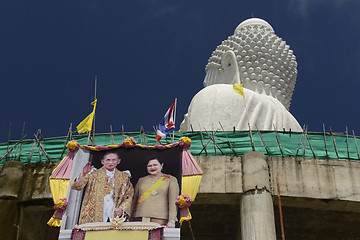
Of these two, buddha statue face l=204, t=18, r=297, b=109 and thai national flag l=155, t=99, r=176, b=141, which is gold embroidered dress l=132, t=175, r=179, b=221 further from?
buddha statue face l=204, t=18, r=297, b=109

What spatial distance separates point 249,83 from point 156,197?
11147mm

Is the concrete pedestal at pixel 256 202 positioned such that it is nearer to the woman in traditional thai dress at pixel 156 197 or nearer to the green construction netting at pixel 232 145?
the green construction netting at pixel 232 145

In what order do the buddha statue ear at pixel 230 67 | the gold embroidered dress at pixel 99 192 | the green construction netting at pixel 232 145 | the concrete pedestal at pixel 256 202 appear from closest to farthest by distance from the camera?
the gold embroidered dress at pixel 99 192 < the concrete pedestal at pixel 256 202 < the green construction netting at pixel 232 145 < the buddha statue ear at pixel 230 67

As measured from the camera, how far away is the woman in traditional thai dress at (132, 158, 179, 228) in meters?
13.8

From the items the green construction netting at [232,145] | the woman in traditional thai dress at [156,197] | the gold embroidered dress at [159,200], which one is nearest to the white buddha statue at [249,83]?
the green construction netting at [232,145]

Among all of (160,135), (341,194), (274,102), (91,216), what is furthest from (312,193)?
(274,102)

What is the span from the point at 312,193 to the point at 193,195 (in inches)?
121

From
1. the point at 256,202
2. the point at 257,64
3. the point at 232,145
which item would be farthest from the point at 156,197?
the point at 257,64

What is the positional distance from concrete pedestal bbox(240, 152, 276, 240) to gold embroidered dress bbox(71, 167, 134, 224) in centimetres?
282

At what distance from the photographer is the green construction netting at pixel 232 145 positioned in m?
16.1

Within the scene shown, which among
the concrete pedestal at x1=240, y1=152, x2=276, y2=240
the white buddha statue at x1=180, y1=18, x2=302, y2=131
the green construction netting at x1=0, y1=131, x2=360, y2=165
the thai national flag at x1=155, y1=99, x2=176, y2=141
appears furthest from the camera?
the white buddha statue at x1=180, y1=18, x2=302, y2=131

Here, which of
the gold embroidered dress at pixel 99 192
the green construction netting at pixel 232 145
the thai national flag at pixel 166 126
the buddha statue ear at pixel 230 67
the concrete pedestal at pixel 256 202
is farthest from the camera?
the buddha statue ear at pixel 230 67

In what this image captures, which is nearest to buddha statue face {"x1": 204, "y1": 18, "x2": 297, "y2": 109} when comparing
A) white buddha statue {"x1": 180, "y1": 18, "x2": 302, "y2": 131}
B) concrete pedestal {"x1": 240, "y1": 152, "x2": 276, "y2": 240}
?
white buddha statue {"x1": 180, "y1": 18, "x2": 302, "y2": 131}

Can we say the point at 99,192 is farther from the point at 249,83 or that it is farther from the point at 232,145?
the point at 249,83
